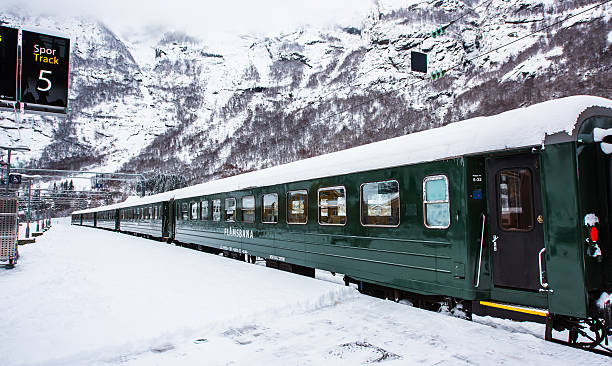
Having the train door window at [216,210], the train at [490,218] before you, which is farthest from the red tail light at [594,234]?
the train door window at [216,210]

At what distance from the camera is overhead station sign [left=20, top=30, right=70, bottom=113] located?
23.5ft

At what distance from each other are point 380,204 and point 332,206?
155 cm

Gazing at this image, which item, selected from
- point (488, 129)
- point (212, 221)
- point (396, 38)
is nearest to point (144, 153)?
point (396, 38)

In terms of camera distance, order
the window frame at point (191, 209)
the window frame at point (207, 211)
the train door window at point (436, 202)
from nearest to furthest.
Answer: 1. the train door window at point (436, 202)
2. the window frame at point (207, 211)
3. the window frame at point (191, 209)

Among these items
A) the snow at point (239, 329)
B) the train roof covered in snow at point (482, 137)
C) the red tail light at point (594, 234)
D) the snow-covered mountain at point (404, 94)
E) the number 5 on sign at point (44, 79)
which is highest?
the snow-covered mountain at point (404, 94)

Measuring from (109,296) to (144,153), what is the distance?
628 ft

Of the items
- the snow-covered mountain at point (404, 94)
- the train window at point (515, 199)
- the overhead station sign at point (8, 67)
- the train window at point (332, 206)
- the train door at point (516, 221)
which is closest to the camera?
the train door at point (516, 221)

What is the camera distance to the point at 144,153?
18475 centimetres

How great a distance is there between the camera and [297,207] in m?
10.1

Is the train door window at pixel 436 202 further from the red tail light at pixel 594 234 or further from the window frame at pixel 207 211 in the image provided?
the window frame at pixel 207 211

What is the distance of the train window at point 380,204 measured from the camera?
718cm

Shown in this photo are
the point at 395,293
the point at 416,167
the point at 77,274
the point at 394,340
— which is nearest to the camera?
the point at 394,340

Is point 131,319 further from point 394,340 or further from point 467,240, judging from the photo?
point 467,240

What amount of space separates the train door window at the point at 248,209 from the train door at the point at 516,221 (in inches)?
310
